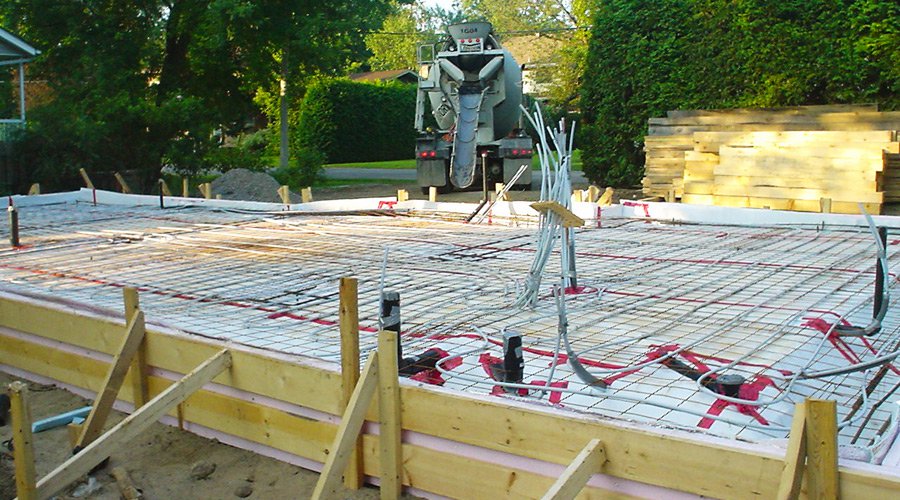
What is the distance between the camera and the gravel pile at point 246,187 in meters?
12.6

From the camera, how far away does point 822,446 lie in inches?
91.0

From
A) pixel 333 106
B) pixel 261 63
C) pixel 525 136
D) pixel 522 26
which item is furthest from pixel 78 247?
pixel 522 26

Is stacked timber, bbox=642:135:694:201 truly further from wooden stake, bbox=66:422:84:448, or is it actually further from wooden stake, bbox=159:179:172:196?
wooden stake, bbox=66:422:84:448

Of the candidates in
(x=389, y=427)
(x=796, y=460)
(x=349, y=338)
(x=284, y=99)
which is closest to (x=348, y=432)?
(x=389, y=427)

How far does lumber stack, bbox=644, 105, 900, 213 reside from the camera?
8906mm

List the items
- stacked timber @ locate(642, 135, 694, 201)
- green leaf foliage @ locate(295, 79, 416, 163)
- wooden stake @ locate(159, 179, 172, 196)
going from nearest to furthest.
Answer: wooden stake @ locate(159, 179, 172, 196), stacked timber @ locate(642, 135, 694, 201), green leaf foliage @ locate(295, 79, 416, 163)

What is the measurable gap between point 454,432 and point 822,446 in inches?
47.8

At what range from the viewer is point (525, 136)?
13.8 metres

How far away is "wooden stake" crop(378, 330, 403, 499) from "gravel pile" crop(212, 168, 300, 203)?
9759 millimetres

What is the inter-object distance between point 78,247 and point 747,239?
5.53m

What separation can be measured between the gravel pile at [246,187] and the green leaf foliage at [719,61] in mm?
5082

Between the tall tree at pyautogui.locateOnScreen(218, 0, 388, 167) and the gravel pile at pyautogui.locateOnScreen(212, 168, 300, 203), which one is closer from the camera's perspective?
the gravel pile at pyautogui.locateOnScreen(212, 168, 300, 203)

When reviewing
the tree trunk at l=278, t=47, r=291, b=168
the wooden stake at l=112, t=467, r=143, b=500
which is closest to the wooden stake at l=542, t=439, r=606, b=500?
the wooden stake at l=112, t=467, r=143, b=500

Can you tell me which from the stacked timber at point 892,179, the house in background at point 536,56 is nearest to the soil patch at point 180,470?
the stacked timber at point 892,179
